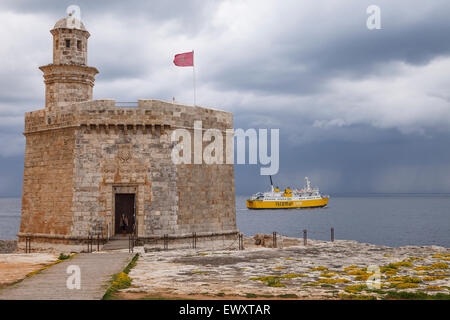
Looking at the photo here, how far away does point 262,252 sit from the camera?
21484 mm

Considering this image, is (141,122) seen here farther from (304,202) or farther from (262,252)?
(304,202)

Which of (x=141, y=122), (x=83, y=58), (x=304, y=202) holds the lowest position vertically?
(x=304, y=202)

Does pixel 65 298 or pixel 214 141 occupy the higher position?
pixel 214 141

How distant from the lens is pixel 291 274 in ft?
49.4

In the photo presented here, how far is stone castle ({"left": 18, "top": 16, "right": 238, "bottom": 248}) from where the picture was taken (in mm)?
24078

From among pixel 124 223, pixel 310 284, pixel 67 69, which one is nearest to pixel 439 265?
pixel 310 284

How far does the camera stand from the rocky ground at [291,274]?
12.2 meters

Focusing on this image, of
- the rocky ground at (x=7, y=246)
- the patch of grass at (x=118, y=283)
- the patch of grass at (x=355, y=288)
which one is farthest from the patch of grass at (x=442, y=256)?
the rocky ground at (x=7, y=246)

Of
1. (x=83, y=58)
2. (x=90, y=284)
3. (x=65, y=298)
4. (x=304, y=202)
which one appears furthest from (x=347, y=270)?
(x=304, y=202)

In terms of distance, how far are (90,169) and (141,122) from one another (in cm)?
364

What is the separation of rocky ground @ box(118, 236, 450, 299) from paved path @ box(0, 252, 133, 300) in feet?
2.51

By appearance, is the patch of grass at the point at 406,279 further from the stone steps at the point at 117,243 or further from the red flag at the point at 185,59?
the red flag at the point at 185,59

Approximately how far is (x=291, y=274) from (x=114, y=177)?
12.5m

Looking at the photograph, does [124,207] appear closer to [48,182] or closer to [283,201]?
[48,182]
